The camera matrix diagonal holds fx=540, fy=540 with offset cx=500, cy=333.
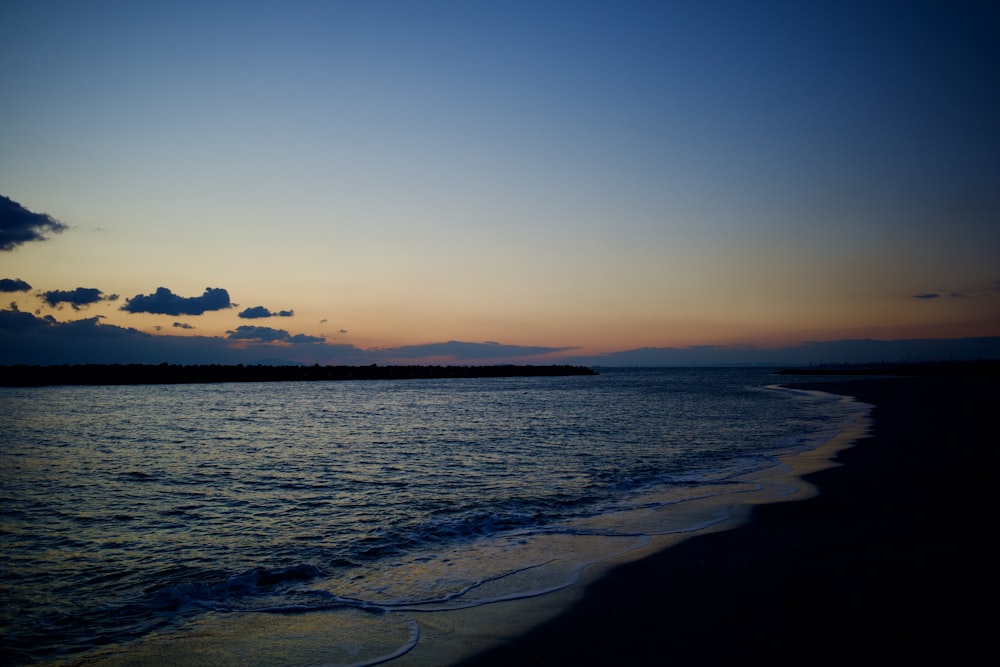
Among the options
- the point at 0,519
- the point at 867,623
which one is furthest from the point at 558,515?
the point at 0,519

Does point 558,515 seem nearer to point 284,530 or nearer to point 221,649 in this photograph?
point 284,530

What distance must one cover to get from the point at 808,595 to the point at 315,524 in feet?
32.1

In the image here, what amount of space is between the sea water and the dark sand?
1.39 m

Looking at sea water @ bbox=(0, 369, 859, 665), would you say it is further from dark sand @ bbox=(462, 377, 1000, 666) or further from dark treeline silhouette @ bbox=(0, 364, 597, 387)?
dark treeline silhouette @ bbox=(0, 364, 597, 387)

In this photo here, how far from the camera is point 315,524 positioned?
483 inches

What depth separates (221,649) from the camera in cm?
642

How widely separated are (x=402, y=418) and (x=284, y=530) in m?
28.6

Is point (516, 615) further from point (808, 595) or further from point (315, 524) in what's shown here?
point (315, 524)

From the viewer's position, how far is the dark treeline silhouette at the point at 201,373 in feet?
308

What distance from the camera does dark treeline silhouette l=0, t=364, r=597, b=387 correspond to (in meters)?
93.8

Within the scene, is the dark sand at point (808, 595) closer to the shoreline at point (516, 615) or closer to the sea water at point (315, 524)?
the shoreline at point (516, 615)

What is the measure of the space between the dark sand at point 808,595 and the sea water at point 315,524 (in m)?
1.39

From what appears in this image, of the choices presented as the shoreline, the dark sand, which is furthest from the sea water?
the dark sand

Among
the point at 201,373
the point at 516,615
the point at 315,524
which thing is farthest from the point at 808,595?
the point at 201,373
